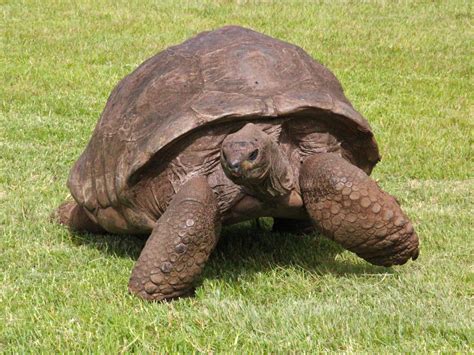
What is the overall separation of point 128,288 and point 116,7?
10.6 metres

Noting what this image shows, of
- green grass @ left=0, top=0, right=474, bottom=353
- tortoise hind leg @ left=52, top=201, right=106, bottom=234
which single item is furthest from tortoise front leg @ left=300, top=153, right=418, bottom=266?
tortoise hind leg @ left=52, top=201, right=106, bottom=234

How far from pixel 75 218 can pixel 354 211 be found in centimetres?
186

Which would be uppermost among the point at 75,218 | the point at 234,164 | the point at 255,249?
the point at 234,164

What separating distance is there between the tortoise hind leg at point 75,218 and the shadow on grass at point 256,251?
0.05 m

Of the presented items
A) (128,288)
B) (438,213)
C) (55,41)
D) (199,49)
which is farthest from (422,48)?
(128,288)

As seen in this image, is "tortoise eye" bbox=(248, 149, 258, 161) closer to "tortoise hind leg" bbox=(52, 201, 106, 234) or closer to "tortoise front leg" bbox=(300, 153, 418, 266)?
"tortoise front leg" bbox=(300, 153, 418, 266)

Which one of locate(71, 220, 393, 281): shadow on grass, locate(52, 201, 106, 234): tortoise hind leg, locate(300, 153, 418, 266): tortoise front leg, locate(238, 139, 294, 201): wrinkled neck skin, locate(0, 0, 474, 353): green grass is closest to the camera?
locate(0, 0, 474, 353): green grass

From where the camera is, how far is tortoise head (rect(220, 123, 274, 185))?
138 inches

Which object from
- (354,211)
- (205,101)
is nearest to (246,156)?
(205,101)

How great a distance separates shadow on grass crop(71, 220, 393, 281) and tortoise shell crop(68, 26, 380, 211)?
0.34 meters

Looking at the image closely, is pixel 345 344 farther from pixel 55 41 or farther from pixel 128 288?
pixel 55 41

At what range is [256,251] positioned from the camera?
14.8 feet

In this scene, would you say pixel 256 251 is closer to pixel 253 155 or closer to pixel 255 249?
pixel 255 249

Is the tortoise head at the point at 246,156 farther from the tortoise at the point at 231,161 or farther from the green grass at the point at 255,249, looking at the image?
the green grass at the point at 255,249
